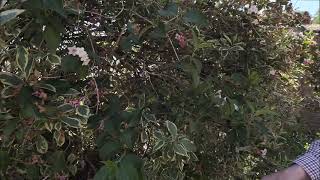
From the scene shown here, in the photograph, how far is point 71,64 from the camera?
1470 mm

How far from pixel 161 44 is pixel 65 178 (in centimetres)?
55

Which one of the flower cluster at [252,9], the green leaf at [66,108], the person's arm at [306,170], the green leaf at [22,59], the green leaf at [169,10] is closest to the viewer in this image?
the green leaf at [22,59]

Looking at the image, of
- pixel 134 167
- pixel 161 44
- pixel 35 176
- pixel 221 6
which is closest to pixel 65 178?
pixel 35 176

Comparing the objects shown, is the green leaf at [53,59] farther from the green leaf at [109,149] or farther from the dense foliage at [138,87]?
the green leaf at [109,149]

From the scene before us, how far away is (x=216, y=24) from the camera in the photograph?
2113mm

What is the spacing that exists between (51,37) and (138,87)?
494 mm

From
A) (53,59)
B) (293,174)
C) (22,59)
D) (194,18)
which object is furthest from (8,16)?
(293,174)

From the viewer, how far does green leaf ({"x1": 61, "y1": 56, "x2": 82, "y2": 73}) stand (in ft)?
4.83

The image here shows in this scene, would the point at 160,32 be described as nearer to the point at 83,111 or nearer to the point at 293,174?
the point at 83,111

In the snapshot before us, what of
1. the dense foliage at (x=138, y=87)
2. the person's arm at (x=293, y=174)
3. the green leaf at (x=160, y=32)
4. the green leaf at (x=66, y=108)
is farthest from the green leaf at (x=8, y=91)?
the person's arm at (x=293, y=174)

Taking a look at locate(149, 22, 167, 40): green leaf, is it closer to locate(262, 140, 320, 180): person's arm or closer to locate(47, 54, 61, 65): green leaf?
locate(47, 54, 61, 65): green leaf

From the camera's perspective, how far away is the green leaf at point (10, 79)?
1.34m

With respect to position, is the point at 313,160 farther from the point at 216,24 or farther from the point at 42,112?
the point at 42,112

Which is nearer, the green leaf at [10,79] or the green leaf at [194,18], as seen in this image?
the green leaf at [10,79]
